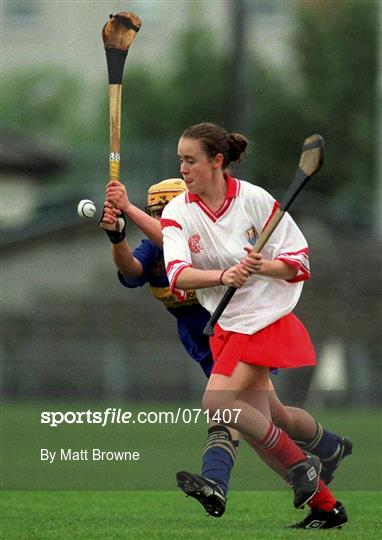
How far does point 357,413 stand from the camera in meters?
17.3

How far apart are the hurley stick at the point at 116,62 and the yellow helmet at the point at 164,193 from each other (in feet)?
0.92

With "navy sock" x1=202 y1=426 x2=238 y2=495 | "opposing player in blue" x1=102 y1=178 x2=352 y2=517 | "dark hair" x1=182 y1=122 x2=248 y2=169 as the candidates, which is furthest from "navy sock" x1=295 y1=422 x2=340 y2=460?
"dark hair" x1=182 y1=122 x2=248 y2=169

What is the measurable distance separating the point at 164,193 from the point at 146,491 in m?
2.11

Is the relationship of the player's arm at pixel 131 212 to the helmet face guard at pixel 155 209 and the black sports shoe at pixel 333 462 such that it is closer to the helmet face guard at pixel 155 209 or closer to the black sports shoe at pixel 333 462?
the helmet face guard at pixel 155 209

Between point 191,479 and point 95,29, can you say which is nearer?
point 191,479

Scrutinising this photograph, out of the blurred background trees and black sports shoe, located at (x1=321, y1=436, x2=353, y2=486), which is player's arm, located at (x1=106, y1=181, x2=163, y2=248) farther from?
the blurred background trees

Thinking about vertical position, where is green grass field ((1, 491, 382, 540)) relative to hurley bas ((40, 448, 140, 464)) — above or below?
above

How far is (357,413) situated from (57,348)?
19.5ft

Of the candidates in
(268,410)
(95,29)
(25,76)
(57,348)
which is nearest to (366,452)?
(268,410)

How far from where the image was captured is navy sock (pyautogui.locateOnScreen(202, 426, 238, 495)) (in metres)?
6.02

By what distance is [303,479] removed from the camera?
614 cm

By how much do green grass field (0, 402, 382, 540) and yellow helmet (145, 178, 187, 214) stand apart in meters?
1.24

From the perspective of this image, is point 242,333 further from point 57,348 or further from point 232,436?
point 57,348

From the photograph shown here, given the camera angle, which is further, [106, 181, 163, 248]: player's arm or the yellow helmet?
the yellow helmet
